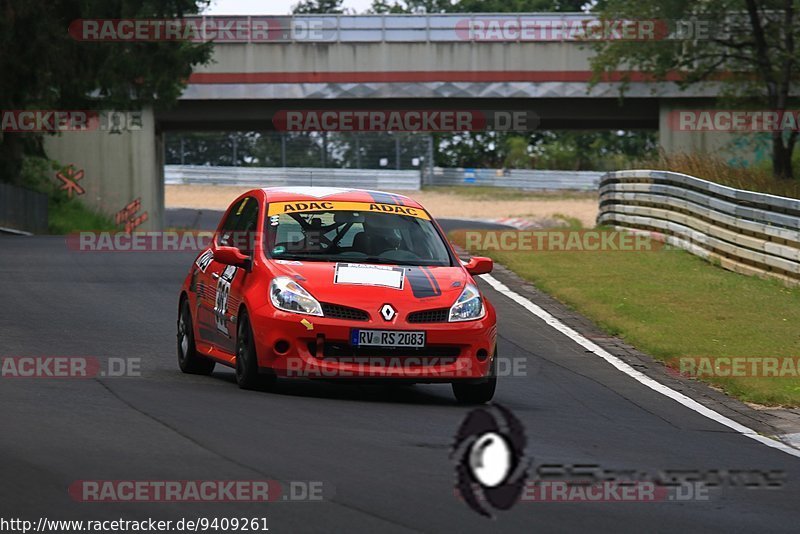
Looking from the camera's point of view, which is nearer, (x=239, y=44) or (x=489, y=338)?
(x=489, y=338)

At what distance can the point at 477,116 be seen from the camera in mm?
49406

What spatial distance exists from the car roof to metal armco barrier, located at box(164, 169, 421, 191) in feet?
179

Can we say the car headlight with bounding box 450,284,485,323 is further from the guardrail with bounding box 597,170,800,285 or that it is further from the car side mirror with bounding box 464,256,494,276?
the guardrail with bounding box 597,170,800,285

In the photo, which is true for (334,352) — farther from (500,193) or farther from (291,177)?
(291,177)

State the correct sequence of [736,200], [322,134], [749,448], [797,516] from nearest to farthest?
[797,516], [749,448], [736,200], [322,134]

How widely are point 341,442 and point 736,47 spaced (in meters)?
29.0

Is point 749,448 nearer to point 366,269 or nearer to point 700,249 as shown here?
point 366,269

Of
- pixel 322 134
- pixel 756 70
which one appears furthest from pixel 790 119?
pixel 322 134

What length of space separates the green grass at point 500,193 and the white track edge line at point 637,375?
47786mm

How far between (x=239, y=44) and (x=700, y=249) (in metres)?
26.9

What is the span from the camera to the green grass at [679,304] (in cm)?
1384

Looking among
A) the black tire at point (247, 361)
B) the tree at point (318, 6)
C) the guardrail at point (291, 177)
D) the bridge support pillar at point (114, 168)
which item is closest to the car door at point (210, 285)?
the black tire at point (247, 361)

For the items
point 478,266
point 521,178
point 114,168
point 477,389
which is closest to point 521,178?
point 521,178

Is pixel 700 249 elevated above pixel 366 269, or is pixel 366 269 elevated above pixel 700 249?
pixel 366 269
